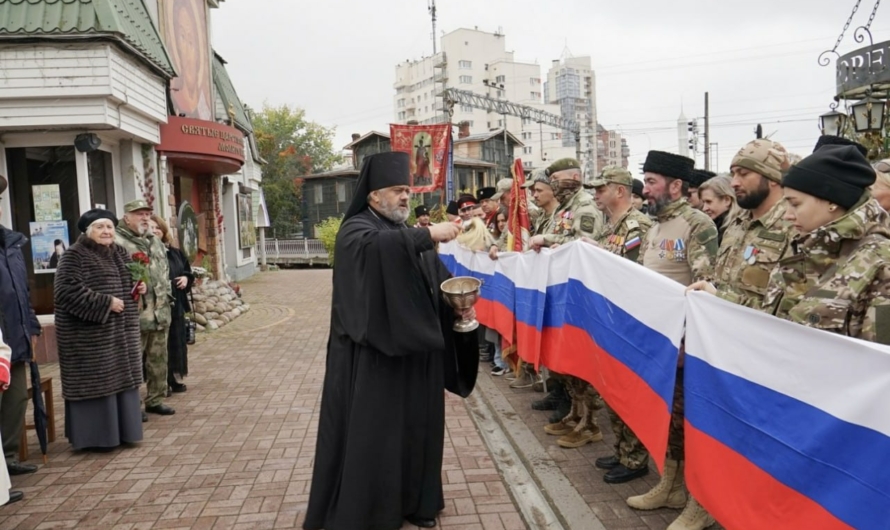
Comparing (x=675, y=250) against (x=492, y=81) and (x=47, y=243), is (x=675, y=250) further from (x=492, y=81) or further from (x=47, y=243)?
(x=492, y=81)

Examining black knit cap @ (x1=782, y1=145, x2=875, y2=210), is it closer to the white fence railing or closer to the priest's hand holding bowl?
the priest's hand holding bowl

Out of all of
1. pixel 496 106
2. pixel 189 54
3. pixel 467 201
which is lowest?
pixel 467 201

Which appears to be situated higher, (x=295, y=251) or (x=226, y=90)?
(x=226, y=90)

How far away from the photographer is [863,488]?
1.90m

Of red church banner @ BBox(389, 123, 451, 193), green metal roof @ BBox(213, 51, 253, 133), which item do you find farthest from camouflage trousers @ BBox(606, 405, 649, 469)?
green metal roof @ BBox(213, 51, 253, 133)

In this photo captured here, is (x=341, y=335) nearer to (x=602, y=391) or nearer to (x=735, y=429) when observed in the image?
Result: (x=602, y=391)

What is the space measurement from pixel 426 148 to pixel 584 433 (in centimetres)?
1189

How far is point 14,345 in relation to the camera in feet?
15.7

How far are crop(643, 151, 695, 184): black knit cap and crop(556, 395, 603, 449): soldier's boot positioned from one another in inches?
78.2

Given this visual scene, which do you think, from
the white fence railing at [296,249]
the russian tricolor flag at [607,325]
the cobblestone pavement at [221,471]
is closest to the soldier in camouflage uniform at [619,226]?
the russian tricolor flag at [607,325]

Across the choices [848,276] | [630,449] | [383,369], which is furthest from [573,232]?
[848,276]

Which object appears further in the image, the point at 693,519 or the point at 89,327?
A: the point at 89,327

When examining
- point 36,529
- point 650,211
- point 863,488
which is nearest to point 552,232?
point 650,211

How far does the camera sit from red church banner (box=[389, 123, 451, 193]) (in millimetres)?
15922
